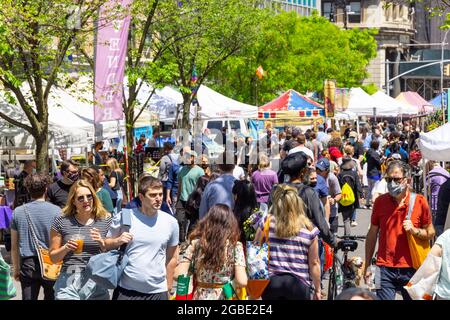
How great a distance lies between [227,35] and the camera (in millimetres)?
34156

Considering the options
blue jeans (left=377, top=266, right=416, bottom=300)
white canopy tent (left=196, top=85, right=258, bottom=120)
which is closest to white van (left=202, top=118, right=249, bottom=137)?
white canopy tent (left=196, top=85, right=258, bottom=120)

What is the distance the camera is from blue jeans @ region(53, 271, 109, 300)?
811 cm

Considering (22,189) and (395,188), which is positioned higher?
(395,188)

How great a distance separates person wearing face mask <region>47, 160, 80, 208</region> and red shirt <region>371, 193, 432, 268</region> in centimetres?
384

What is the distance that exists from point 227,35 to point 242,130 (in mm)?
3686

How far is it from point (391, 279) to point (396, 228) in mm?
411

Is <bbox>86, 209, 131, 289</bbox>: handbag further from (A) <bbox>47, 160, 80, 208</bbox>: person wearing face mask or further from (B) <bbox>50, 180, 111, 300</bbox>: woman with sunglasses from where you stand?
(A) <bbox>47, 160, 80, 208</bbox>: person wearing face mask

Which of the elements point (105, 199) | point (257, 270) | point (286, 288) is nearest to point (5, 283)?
point (257, 270)

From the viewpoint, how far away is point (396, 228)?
29.2ft

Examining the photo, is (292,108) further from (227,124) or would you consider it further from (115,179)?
(115,179)

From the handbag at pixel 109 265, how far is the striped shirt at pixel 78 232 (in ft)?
0.80

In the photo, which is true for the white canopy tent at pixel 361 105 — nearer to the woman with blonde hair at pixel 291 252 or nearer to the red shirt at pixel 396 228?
the red shirt at pixel 396 228

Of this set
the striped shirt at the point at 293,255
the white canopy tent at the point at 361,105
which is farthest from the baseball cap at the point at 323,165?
the white canopy tent at the point at 361,105
